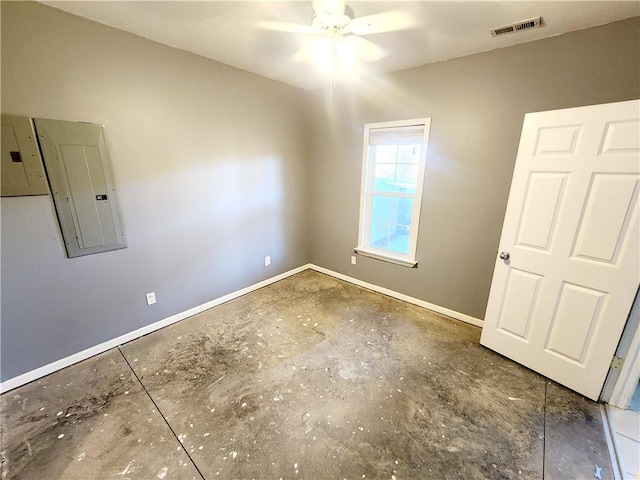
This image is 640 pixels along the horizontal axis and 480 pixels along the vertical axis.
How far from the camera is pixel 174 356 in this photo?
85.3 inches

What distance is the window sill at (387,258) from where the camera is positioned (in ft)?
9.67

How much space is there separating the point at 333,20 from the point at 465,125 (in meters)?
1.48

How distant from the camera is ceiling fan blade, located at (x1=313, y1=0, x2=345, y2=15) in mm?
1528

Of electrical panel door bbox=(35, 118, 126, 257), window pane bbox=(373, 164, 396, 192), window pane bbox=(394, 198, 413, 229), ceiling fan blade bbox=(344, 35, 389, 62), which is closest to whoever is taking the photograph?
electrical panel door bbox=(35, 118, 126, 257)

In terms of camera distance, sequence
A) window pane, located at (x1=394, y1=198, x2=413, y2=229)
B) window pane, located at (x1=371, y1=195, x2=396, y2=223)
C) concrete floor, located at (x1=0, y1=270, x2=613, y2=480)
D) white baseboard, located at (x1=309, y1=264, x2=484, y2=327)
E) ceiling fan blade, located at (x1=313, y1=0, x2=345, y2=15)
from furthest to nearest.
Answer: window pane, located at (x1=371, y1=195, x2=396, y2=223), window pane, located at (x1=394, y1=198, x2=413, y2=229), white baseboard, located at (x1=309, y1=264, x2=484, y2=327), ceiling fan blade, located at (x1=313, y1=0, x2=345, y2=15), concrete floor, located at (x1=0, y1=270, x2=613, y2=480)

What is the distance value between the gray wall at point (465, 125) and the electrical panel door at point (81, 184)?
235 centimetres

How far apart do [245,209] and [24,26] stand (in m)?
1.97

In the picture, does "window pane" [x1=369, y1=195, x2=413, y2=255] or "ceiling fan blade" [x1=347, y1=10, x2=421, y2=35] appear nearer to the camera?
"ceiling fan blade" [x1=347, y1=10, x2=421, y2=35]

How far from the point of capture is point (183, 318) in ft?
8.79

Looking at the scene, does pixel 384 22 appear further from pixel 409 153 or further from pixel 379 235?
pixel 379 235

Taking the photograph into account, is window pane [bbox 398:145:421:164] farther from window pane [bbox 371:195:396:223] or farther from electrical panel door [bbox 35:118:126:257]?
electrical panel door [bbox 35:118:126:257]

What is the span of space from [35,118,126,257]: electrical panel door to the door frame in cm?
368

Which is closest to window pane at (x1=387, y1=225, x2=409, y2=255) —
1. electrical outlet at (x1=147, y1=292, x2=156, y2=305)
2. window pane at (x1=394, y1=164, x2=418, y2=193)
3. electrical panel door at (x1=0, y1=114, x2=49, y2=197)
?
window pane at (x1=394, y1=164, x2=418, y2=193)

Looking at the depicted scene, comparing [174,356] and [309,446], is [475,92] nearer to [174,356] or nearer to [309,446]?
[309,446]
